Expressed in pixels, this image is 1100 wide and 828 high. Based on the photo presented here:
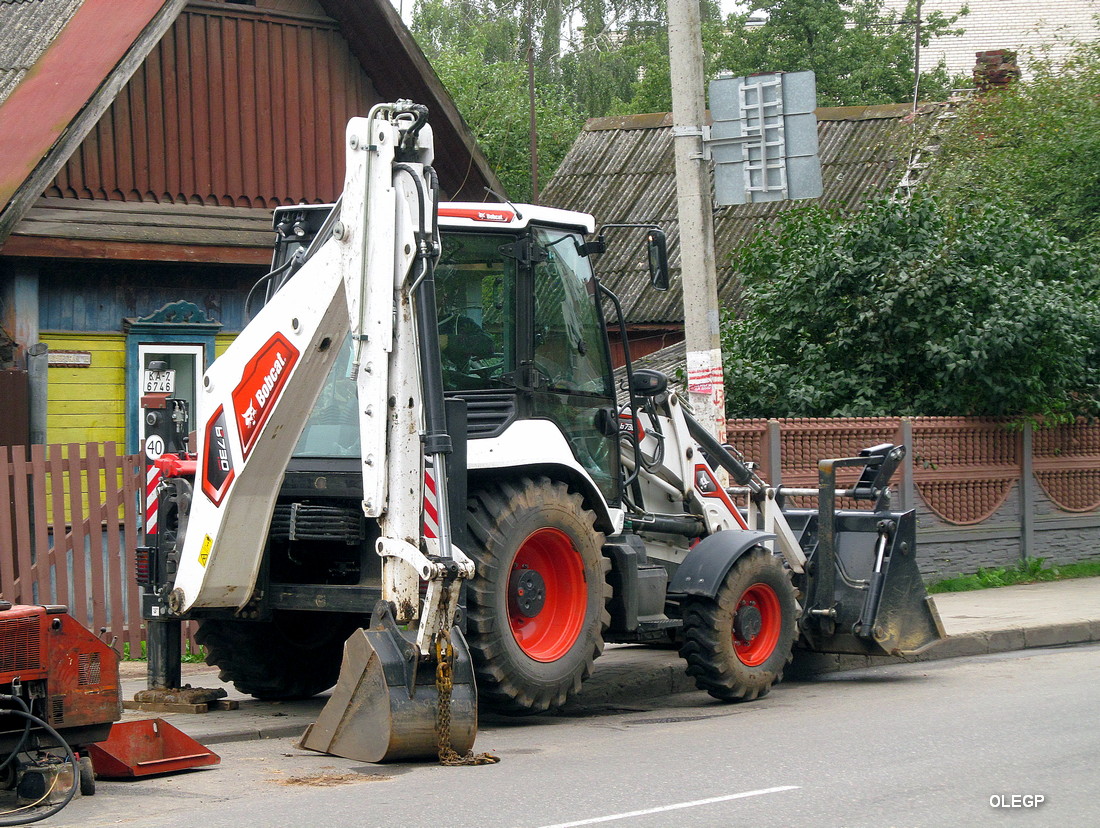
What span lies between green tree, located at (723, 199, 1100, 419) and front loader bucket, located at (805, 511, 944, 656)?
225 inches

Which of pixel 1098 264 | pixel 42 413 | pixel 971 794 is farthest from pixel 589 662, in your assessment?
pixel 1098 264

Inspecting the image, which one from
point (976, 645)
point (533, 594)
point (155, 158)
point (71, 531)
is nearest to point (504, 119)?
point (155, 158)

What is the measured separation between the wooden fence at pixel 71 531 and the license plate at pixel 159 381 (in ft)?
8.73

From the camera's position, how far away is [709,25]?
44594 mm

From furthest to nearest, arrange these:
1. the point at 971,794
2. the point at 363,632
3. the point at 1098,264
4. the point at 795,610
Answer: the point at 1098,264, the point at 795,610, the point at 363,632, the point at 971,794

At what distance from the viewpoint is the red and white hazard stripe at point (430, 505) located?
7391 mm

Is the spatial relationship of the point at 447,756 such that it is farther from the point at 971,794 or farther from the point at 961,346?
the point at 961,346

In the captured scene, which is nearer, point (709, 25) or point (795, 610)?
point (795, 610)

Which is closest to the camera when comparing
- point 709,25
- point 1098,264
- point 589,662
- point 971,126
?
point 589,662

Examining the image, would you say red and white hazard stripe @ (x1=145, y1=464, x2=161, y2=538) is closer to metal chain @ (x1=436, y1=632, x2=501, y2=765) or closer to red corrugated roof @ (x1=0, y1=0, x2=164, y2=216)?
metal chain @ (x1=436, y1=632, x2=501, y2=765)

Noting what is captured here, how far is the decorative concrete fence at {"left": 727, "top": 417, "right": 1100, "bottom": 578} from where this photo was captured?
573 inches

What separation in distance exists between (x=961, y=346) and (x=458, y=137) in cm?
584

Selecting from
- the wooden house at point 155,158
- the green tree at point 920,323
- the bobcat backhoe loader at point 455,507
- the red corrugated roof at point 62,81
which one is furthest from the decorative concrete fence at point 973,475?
the red corrugated roof at point 62,81

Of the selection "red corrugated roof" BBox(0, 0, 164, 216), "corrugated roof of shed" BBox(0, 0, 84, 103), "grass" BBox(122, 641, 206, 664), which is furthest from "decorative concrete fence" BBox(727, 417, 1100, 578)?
"corrugated roof of shed" BBox(0, 0, 84, 103)
